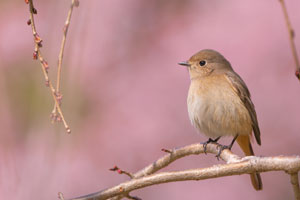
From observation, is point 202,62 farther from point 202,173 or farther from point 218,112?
point 202,173

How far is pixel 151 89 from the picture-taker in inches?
169

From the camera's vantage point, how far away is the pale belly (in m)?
3.87

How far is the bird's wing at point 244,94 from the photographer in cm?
399

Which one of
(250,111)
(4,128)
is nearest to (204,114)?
(250,111)

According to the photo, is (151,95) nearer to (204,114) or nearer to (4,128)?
(204,114)

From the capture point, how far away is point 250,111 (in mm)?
4027

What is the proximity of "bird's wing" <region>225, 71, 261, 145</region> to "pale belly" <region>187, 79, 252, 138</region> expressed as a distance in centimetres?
4

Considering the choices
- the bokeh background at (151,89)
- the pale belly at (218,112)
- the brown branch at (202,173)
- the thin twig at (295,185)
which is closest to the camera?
the thin twig at (295,185)

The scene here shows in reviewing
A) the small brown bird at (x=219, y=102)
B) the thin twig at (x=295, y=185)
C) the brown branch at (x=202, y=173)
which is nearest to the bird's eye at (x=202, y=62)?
the small brown bird at (x=219, y=102)

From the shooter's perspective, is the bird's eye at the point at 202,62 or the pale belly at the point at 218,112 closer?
the pale belly at the point at 218,112

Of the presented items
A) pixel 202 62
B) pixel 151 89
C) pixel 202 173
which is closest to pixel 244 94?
pixel 202 62

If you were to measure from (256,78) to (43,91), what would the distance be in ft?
5.02

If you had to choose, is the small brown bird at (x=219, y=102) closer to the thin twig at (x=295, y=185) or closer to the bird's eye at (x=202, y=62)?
the bird's eye at (x=202, y=62)

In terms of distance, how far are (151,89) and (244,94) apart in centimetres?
68
